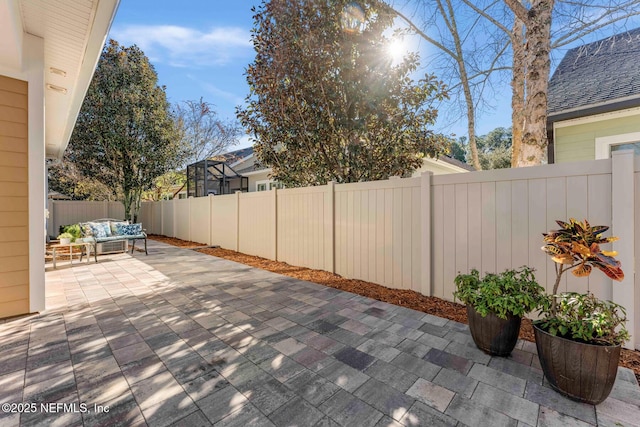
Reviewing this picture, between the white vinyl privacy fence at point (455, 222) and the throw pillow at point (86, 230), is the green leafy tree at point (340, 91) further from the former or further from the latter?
the throw pillow at point (86, 230)

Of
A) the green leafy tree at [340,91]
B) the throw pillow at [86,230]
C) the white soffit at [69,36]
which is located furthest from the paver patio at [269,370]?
the throw pillow at [86,230]

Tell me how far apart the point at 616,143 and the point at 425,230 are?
487 cm

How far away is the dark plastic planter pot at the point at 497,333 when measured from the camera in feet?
7.89

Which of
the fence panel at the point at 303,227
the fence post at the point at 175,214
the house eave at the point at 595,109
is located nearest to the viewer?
the house eave at the point at 595,109

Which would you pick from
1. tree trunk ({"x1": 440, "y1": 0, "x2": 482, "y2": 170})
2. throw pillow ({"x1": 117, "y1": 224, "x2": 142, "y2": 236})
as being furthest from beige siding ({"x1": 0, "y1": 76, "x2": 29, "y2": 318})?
tree trunk ({"x1": 440, "y1": 0, "x2": 482, "y2": 170})

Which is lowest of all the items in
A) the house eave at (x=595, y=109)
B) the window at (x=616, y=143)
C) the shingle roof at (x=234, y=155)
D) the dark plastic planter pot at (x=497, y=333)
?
the dark plastic planter pot at (x=497, y=333)

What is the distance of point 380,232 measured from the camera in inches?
176

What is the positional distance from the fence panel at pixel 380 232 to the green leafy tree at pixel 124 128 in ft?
34.3

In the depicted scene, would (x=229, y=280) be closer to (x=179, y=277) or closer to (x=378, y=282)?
(x=179, y=277)

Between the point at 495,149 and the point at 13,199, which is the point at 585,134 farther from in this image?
the point at 495,149

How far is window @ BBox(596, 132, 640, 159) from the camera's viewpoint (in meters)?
5.32

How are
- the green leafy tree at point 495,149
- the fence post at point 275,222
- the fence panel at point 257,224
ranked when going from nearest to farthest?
1. the fence post at point 275,222
2. the fence panel at point 257,224
3. the green leafy tree at point 495,149

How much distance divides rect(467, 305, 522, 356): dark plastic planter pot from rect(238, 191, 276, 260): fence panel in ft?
16.3

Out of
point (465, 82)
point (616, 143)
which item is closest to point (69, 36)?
point (465, 82)
